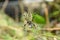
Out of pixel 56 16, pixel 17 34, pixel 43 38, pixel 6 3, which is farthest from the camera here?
pixel 6 3

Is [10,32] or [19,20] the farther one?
[19,20]

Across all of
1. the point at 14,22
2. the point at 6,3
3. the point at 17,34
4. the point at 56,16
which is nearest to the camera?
the point at 17,34

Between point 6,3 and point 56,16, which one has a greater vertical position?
point 6,3

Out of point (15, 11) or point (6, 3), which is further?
point (6, 3)

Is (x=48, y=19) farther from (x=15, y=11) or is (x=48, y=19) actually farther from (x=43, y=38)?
(x=43, y=38)

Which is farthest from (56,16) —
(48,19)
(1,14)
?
(1,14)

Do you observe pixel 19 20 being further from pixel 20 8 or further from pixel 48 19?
pixel 48 19

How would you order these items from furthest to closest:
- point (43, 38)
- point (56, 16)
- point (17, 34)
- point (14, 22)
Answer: point (56, 16) → point (14, 22) → point (17, 34) → point (43, 38)

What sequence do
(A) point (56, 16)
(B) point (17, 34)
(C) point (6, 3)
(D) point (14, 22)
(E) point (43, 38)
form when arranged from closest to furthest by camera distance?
1. (E) point (43, 38)
2. (B) point (17, 34)
3. (D) point (14, 22)
4. (A) point (56, 16)
5. (C) point (6, 3)

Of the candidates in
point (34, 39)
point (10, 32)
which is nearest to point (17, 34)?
point (10, 32)
